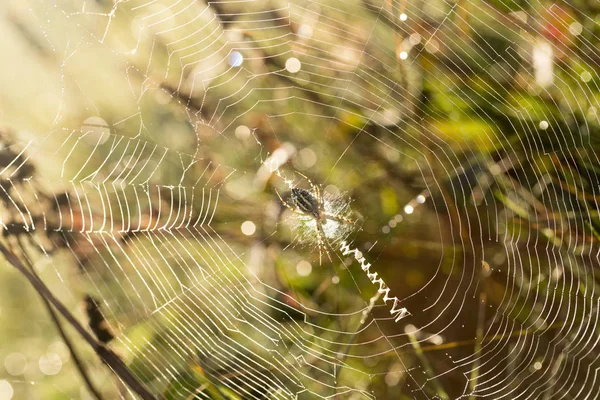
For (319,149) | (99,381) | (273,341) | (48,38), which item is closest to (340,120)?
(319,149)

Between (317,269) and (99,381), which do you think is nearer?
(99,381)

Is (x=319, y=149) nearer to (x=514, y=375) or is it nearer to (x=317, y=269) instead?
(x=317, y=269)

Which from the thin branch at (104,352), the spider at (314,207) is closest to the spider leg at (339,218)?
the spider at (314,207)

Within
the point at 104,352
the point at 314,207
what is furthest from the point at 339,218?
the point at 104,352

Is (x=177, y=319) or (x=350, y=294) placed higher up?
(x=350, y=294)

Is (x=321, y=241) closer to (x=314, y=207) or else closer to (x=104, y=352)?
(x=314, y=207)
